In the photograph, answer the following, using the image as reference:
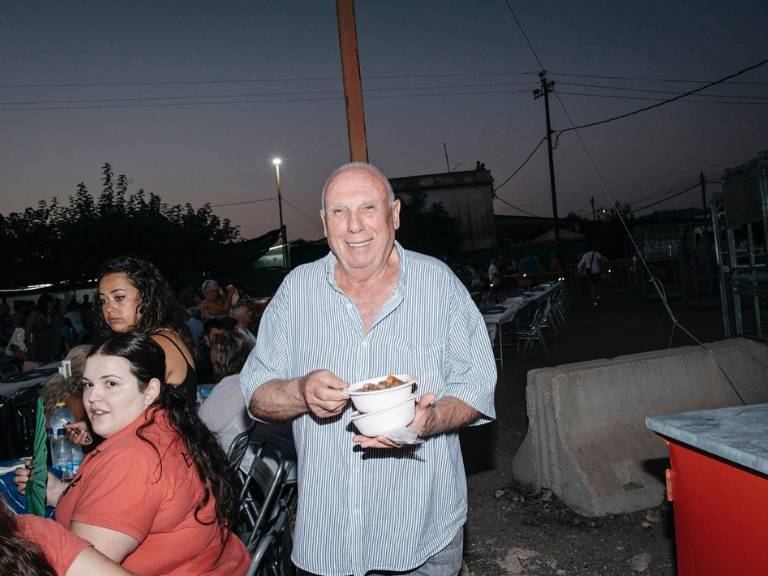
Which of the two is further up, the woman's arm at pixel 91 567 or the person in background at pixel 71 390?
the person in background at pixel 71 390

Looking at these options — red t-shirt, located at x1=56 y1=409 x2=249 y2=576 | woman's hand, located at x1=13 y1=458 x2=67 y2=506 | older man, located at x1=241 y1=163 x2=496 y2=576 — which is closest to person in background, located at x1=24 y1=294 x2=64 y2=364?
woman's hand, located at x1=13 y1=458 x2=67 y2=506

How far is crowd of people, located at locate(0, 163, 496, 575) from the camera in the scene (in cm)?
200

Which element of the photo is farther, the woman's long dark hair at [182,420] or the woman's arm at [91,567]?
the woman's long dark hair at [182,420]

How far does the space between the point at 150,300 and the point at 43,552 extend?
2.29 meters

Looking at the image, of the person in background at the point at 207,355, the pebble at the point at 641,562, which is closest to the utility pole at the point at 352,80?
the person in background at the point at 207,355

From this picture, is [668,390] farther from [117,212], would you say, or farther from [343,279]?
[117,212]

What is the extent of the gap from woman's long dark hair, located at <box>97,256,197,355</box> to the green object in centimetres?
102

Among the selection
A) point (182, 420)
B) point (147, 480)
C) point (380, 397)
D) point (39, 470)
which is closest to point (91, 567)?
point (147, 480)

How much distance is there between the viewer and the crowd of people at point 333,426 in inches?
78.8

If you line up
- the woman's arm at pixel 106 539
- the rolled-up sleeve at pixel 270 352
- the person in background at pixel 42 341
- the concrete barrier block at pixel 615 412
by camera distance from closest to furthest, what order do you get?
the woman's arm at pixel 106 539 → the rolled-up sleeve at pixel 270 352 → the concrete barrier block at pixel 615 412 → the person in background at pixel 42 341

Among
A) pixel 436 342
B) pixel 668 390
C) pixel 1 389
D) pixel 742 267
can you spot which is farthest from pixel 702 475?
pixel 1 389

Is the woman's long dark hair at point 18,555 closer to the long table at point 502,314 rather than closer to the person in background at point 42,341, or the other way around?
the long table at point 502,314

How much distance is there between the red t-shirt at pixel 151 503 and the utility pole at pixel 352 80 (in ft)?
12.5

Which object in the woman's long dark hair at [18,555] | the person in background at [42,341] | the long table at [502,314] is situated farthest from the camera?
the long table at [502,314]
